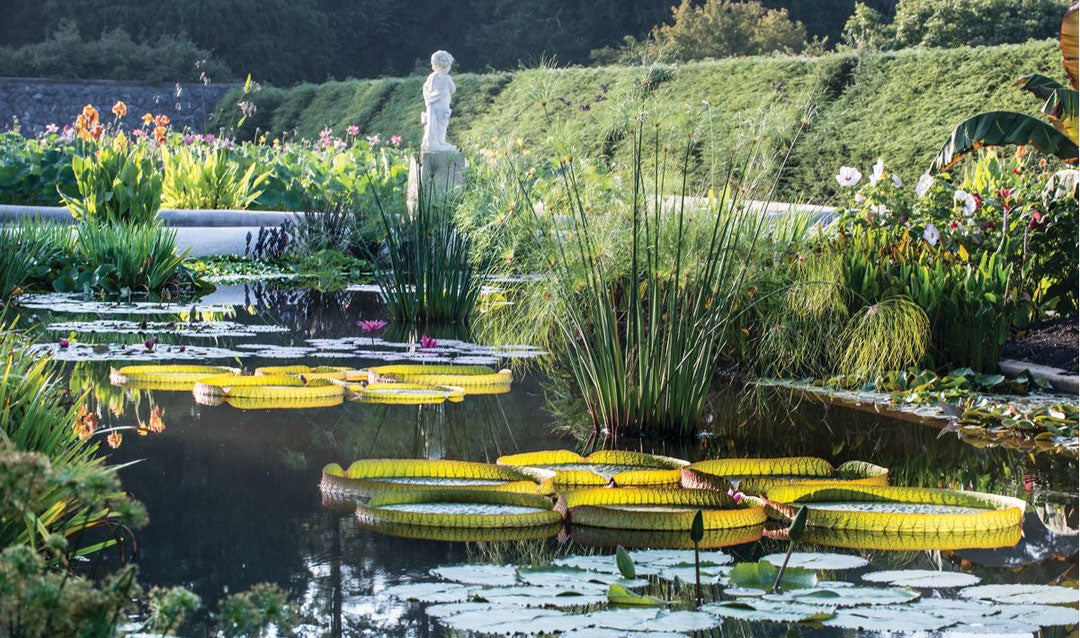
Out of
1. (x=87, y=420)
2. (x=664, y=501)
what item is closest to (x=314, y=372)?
(x=87, y=420)

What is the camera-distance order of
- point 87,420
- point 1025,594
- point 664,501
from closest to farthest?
point 1025,594 < point 664,501 < point 87,420

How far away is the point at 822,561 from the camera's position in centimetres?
349

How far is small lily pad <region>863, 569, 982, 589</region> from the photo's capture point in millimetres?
3282

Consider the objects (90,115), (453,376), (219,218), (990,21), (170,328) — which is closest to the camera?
(453,376)

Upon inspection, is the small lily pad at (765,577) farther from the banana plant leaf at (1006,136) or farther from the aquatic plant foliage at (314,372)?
the banana plant leaf at (1006,136)

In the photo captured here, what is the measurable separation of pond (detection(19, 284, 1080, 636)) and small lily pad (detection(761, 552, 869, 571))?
0.03 meters

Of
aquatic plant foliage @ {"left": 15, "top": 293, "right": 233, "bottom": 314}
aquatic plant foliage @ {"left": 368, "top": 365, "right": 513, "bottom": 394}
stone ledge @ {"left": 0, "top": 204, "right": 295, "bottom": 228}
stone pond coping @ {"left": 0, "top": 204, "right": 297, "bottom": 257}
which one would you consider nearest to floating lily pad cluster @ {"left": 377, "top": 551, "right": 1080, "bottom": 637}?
aquatic plant foliage @ {"left": 368, "top": 365, "right": 513, "bottom": 394}

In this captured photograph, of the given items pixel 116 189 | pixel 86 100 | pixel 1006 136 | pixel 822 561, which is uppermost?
pixel 86 100

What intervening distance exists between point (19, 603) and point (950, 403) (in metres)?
5.04

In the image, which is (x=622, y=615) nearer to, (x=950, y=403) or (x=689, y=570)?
(x=689, y=570)

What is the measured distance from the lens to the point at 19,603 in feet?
A: 6.23

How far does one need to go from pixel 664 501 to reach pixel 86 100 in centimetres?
3094

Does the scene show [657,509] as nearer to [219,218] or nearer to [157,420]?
[157,420]

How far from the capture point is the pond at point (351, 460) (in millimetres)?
3451
